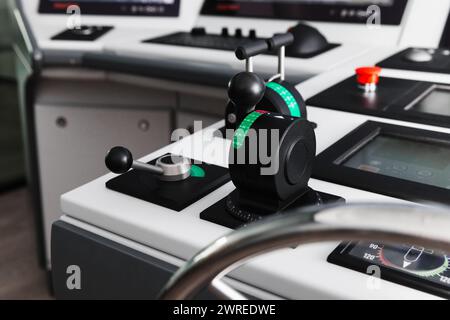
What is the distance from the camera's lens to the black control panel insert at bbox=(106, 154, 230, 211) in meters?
0.64

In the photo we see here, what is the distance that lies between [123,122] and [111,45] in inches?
10.9

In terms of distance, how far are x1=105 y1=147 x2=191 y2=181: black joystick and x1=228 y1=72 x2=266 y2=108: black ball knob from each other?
4.4 inches

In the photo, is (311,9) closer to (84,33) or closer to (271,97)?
(84,33)

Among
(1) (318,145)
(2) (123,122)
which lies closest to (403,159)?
(1) (318,145)

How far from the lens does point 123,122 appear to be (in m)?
1.72

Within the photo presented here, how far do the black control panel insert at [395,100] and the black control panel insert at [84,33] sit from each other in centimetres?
84

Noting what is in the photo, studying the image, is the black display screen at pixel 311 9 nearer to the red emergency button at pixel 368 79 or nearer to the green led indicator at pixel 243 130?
the red emergency button at pixel 368 79

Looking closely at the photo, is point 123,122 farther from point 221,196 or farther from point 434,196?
point 434,196

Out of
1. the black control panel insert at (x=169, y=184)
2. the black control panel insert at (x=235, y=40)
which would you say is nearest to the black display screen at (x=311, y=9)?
the black control panel insert at (x=235, y=40)

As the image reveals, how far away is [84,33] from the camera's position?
64.3 inches

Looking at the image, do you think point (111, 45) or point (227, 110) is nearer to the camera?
point (227, 110)

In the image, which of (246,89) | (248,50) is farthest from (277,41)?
(246,89)

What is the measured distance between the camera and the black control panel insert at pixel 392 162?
650 mm

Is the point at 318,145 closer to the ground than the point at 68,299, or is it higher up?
higher up
